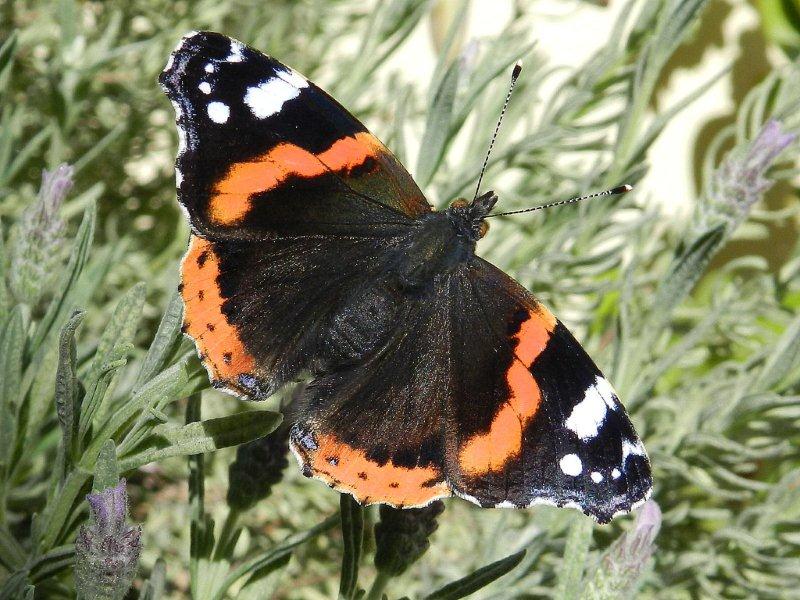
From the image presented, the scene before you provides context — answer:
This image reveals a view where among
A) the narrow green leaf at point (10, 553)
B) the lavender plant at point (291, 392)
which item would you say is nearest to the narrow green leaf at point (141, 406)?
the lavender plant at point (291, 392)

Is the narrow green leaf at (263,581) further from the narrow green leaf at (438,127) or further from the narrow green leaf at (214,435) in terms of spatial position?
the narrow green leaf at (438,127)

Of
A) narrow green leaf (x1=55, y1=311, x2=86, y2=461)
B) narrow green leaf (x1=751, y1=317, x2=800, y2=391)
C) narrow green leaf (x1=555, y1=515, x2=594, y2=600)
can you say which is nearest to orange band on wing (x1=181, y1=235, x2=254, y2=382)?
narrow green leaf (x1=55, y1=311, x2=86, y2=461)

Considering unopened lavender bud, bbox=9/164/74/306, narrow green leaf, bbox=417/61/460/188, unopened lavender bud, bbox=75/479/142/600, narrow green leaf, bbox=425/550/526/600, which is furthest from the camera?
narrow green leaf, bbox=417/61/460/188

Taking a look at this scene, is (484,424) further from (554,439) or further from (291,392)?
(291,392)

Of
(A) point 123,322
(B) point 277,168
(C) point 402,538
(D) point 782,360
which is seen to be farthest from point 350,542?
(D) point 782,360

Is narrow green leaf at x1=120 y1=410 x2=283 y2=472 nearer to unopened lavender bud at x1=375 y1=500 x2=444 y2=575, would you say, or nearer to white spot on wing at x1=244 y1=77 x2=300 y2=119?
unopened lavender bud at x1=375 y1=500 x2=444 y2=575

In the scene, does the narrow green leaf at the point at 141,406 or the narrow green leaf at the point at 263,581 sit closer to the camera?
the narrow green leaf at the point at 141,406

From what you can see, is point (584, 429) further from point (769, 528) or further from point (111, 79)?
point (111, 79)
